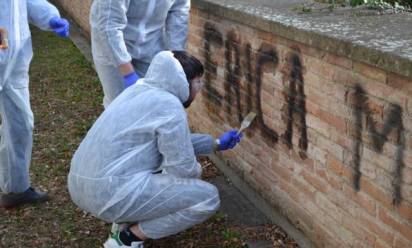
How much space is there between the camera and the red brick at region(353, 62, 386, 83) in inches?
105

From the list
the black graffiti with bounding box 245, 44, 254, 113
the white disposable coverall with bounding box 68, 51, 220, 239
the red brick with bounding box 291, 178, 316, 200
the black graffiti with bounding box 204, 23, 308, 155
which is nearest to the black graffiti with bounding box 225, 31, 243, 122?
the black graffiti with bounding box 204, 23, 308, 155

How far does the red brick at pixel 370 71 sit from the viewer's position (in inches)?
105

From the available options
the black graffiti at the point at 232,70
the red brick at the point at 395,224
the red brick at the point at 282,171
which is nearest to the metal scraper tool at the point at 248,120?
the black graffiti at the point at 232,70

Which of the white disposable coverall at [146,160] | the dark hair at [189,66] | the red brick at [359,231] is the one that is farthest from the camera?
the dark hair at [189,66]

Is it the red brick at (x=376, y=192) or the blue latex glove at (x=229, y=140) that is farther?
the blue latex glove at (x=229, y=140)

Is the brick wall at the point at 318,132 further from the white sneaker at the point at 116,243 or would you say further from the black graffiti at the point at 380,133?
the white sneaker at the point at 116,243

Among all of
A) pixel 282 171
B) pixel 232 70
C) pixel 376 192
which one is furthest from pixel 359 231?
pixel 232 70

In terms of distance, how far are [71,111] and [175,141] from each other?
3.44 meters

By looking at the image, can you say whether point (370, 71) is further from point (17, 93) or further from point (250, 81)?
point (17, 93)

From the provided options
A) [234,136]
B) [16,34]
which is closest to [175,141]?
[234,136]

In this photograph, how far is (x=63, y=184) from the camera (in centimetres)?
470

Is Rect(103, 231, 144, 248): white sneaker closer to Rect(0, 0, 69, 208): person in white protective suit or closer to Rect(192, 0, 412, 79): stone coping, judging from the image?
Rect(0, 0, 69, 208): person in white protective suit

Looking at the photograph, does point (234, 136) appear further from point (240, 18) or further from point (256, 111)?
point (240, 18)

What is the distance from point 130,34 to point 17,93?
822mm
